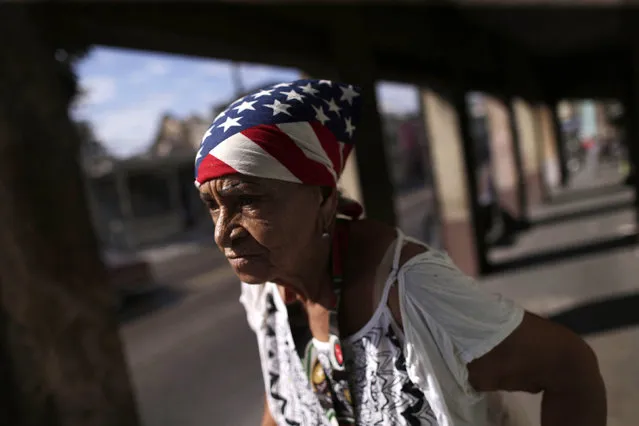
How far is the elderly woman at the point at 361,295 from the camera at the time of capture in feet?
3.19

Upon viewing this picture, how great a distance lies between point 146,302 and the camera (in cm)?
955

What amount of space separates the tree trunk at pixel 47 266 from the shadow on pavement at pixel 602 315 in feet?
11.6

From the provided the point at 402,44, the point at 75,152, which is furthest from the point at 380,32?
the point at 75,152

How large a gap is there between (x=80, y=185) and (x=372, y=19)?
8.89 ft

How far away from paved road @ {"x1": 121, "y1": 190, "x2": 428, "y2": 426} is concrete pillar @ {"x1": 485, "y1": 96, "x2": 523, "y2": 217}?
6.10 m

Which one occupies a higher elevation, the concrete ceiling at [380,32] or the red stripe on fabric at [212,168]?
the concrete ceiling at [380,32]

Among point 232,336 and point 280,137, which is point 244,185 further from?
point 232,336

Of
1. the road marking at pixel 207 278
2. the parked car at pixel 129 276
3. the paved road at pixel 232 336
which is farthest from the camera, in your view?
the road marking at pixel 207 278

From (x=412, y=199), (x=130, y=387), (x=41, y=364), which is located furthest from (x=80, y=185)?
(x=412, y=199)

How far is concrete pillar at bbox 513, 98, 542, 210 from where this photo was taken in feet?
42.9

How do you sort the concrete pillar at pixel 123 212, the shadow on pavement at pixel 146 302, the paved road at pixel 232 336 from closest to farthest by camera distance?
1. the paved road at pixel 232 336
2. the shadow on pavement at pixel 146 302
3. the concrete pillar at pixel 123 212

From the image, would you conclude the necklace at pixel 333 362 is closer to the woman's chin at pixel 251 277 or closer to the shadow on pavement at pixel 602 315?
the woman's chin at pixel 251 277

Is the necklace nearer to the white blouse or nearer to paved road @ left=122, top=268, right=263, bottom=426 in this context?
the white blouse

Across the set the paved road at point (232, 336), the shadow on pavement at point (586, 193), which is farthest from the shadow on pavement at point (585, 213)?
the shadow on pavement at point (586, 193)
